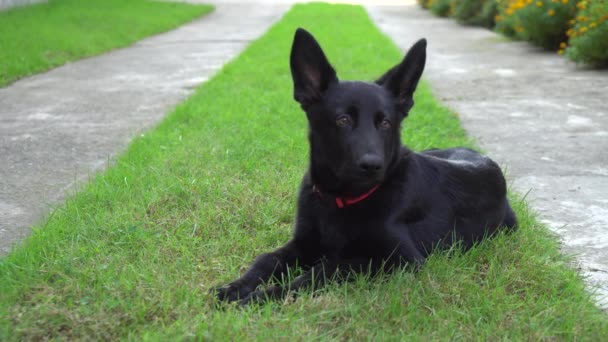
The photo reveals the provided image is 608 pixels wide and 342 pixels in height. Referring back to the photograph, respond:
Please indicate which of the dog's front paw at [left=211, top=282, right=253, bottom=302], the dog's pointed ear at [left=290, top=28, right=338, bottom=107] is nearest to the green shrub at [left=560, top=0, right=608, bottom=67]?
the dog's pointed ear at [left=290, top=28, right=338, bottom=107]

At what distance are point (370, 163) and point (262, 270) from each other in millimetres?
672

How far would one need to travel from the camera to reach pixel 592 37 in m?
8.49

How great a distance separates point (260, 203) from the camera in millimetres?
3832

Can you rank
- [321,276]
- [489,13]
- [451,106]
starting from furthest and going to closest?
[489,13], [451,106], [321,276]

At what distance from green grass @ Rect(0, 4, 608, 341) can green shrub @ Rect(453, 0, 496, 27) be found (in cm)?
1234

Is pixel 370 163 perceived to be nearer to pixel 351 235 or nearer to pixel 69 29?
pixel 351 235

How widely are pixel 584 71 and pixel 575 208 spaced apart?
18.9 feet

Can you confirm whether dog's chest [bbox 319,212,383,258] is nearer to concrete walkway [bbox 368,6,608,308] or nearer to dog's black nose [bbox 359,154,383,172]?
dog's black nose [bbox 359,154,383,172]

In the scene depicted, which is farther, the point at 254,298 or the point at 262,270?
the point at 262,270

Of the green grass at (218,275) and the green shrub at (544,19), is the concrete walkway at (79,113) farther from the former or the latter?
the green shrub at (544,19)

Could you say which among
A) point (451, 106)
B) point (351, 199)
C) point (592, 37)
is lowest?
point (451, 106)

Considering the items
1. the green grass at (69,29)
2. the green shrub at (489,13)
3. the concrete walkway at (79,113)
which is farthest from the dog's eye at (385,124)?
the green shrub at (489,13)

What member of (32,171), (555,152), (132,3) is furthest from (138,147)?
(132,3)

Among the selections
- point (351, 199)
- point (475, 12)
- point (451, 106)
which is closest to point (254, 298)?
point (351, 199)
